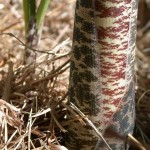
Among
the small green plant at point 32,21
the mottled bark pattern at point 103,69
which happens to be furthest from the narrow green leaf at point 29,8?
the mottled bark pattern at point 103,69

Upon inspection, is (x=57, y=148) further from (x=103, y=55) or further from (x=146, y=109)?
(x=146, y=109)

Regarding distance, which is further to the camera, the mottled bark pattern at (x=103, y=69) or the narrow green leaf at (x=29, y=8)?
the narrow green leaf at (x=29, y=8)

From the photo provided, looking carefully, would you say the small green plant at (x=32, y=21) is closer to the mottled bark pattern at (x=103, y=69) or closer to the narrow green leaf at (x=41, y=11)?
the narrow green leaf at (x=41, y=11)

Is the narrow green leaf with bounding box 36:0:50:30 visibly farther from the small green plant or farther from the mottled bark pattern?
the mottled bark pattern

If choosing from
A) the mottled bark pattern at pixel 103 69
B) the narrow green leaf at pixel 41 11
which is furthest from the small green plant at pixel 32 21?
the mottled bark pattern at pixel 103 69

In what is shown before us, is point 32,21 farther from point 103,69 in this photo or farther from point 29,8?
point 103,69

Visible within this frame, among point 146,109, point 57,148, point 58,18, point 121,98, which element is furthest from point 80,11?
point 58,18
